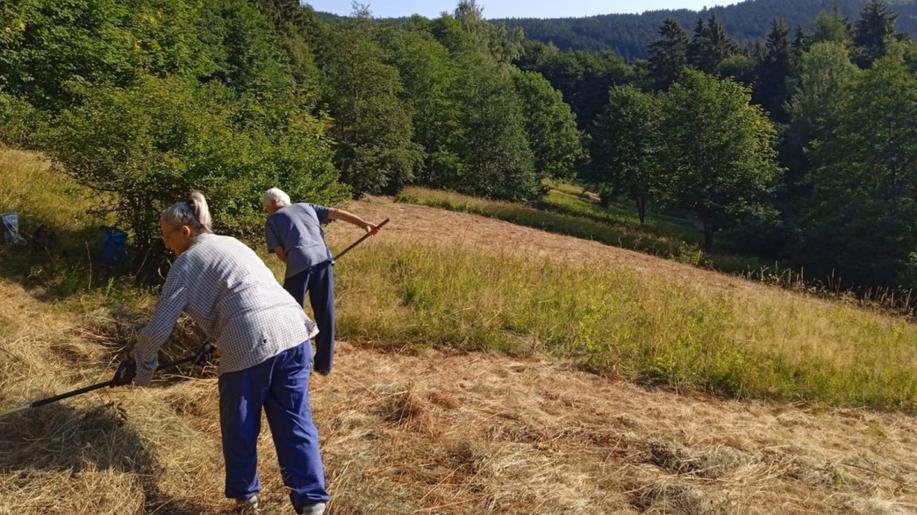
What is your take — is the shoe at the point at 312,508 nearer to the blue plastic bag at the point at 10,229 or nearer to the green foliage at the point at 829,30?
the blue plastic bag at the point at 10,229

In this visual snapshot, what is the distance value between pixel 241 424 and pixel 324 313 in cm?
194

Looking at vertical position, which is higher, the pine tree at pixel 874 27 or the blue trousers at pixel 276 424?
the pine tree at pixel 874 27

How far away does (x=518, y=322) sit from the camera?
6766 mm

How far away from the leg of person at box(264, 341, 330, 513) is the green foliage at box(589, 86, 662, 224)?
108 ft

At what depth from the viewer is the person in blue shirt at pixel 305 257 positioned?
475cm

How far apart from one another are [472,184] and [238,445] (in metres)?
31.5

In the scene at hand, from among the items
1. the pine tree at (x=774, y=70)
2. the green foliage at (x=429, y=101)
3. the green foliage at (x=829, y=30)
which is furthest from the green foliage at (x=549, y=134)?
the green foliage at (x=829, y=30)

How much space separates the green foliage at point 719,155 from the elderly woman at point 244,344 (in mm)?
24154

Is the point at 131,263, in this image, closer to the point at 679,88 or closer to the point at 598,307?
the point at 598,307

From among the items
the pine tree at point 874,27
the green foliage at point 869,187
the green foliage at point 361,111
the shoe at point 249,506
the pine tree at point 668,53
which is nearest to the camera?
the shoe at point 249,506

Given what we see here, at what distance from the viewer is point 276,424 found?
3.11 meters

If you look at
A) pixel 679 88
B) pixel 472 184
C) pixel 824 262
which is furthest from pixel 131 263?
pixel 472 184

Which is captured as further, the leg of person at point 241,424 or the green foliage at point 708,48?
the green foliage at point 708,48

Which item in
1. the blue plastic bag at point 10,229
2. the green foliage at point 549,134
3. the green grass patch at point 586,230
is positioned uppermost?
the blue plastic bag at point 10,229
